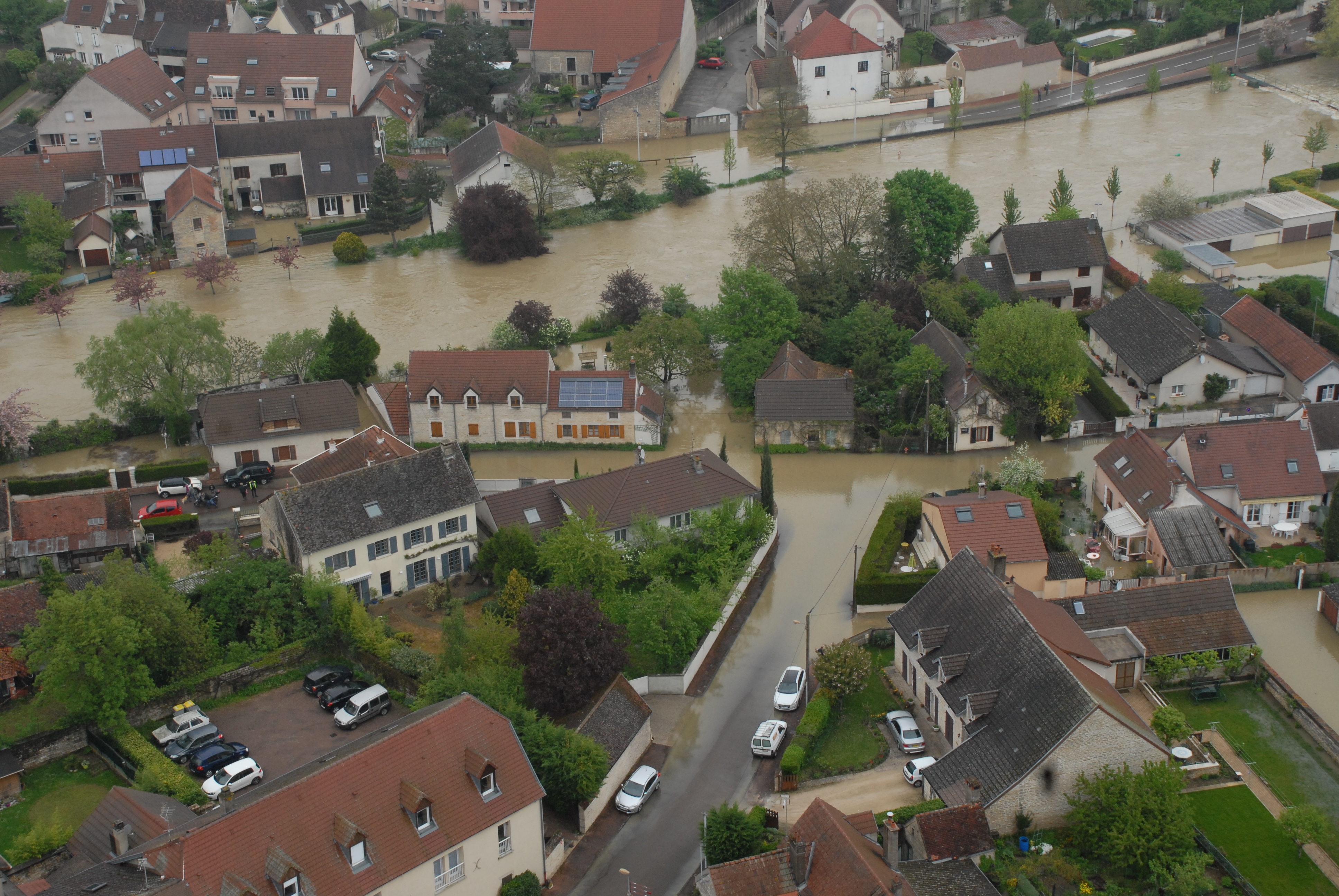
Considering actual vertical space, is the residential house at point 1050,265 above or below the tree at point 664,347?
above

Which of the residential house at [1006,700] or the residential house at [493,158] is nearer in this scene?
the residential house at [1006,700]

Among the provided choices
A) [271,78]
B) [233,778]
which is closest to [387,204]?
[271,78]

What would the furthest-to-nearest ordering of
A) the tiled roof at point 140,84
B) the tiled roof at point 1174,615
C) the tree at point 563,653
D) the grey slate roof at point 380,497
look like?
the tiled roof at point 140,84, the grey slate roof at point 380,497, the tiled roof at point 1174,615, the tree at point 563,653

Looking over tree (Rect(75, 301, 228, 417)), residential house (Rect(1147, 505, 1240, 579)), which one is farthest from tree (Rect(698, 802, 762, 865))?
tree (Rect(75, 301, 228, 417))

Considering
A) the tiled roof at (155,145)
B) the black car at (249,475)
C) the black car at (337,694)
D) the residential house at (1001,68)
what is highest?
the residential house at (1001,68)

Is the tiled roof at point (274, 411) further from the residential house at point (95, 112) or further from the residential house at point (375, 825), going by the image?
the residential house at point (95, 112)

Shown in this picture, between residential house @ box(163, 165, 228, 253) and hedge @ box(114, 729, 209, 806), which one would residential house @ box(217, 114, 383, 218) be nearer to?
residential house @ box(163, 165, 228, 253)

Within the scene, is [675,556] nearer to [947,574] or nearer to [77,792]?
[947,574]

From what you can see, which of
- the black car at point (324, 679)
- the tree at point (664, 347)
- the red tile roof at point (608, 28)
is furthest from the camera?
the red tile roof at point (608, 28)

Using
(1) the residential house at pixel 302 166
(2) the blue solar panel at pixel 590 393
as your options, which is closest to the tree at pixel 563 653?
(2) the blue solar panel at pixel 590 393
